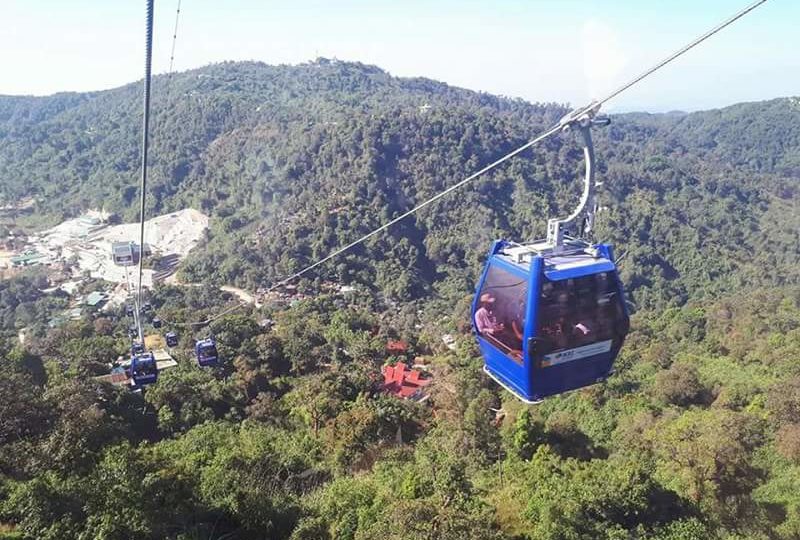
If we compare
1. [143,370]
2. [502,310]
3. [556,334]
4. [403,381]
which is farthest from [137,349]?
[556,334]

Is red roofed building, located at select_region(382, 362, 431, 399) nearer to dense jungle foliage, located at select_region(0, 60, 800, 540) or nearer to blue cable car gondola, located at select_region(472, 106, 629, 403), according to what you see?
dense jungle foliage, located at select_region(0, 60, 800, 540)

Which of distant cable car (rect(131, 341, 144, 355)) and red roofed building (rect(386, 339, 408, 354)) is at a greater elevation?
distant cable car (rect(131, 341, 144, 355))

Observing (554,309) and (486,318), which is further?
(486,318)

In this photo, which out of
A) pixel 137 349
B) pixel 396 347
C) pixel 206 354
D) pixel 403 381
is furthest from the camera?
pixel 396 347

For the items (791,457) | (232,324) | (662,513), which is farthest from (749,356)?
(232,324)

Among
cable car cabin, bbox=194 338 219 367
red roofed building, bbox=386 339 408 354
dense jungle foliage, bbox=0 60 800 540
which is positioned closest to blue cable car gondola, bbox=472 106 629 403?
dense jungle foliage, bbox=0 60 800 540

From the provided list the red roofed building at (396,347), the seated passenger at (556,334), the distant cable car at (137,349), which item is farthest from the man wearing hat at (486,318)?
the red roofed building at (396,347)

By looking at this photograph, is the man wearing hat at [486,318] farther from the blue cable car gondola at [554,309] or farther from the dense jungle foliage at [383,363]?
the dense jungle foliage at [383,363]

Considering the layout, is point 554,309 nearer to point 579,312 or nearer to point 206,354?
point 579,312
